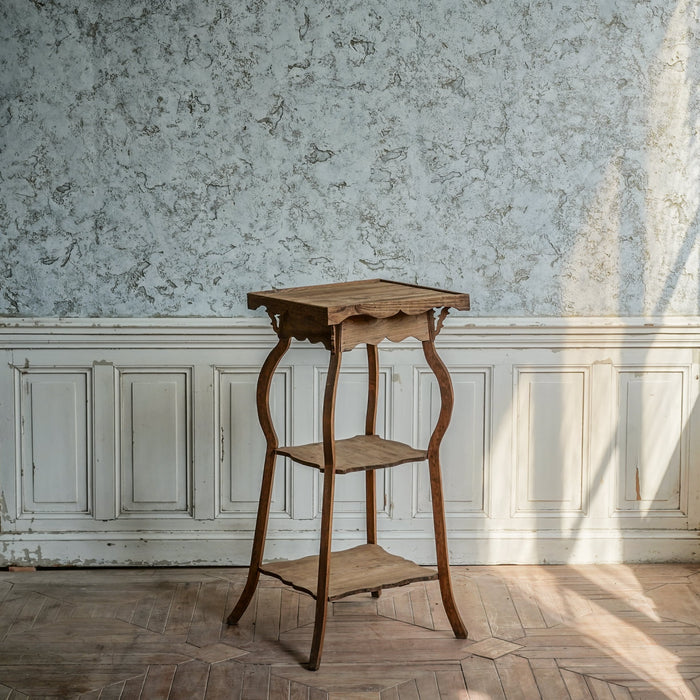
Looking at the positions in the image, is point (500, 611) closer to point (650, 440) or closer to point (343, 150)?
point (650, 440)

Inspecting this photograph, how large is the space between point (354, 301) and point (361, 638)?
1207 mm

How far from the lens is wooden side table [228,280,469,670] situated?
3.00 m

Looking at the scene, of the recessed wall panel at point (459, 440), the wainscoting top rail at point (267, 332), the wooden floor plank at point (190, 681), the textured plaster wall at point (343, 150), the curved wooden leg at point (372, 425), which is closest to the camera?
the wooden floor plank at point (190, 681)

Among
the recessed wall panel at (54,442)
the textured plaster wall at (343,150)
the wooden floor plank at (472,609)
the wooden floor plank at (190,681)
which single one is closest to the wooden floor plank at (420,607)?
the wooden floor plank at (472,609)

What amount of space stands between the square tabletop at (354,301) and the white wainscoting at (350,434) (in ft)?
2.02

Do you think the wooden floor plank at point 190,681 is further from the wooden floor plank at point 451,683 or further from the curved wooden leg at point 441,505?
the curved wooden leg at point 441,505

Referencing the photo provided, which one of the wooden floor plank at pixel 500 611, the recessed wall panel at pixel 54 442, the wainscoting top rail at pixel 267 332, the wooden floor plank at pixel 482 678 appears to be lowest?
the wooden floor plank at pixel 500 611

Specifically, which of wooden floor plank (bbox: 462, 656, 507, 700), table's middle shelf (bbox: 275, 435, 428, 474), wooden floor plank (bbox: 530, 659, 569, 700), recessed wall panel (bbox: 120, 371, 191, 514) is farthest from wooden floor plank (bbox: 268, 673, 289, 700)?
recessed wall panel (bbox: 120, 371, 191, 514)

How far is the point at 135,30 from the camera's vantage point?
368 centimetres

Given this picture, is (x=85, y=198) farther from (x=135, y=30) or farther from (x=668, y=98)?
(x=668, y=98)

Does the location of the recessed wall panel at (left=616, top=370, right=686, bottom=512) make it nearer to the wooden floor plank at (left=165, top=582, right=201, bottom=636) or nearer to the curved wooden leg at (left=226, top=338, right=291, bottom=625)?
the curved wooden leg at (left=226, top=338, right=291, bottom=625)

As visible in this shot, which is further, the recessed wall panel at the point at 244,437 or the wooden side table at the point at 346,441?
the recessed wall panel at the point at 244,437

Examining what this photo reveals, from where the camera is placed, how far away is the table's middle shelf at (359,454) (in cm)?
309

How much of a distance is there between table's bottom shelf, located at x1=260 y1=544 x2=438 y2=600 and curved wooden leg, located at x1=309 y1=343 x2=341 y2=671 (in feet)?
0.16
